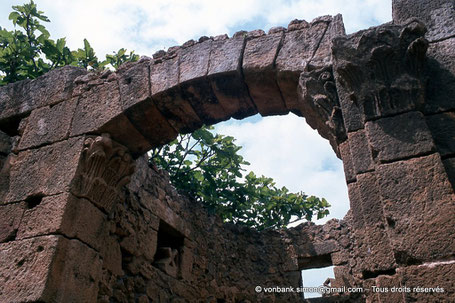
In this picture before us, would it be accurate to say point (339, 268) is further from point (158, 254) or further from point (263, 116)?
point (263, 116)

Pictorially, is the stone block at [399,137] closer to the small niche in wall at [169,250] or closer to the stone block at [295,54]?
the stone block at [295,54]

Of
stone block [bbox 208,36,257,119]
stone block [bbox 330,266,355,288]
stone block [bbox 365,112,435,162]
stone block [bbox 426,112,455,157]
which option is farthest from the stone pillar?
stone block [bbox 330,266,355,288]

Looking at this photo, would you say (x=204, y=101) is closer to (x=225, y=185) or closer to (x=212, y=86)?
(x=212, y=86)

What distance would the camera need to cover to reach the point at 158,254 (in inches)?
227

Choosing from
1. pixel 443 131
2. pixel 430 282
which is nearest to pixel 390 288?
pixel 430 282

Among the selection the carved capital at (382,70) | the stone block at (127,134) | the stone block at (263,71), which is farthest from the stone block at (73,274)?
the carved capital at (382,70)

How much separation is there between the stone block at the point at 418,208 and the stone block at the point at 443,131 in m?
0.18

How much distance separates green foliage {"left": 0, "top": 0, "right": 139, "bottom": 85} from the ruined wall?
2.86 ft

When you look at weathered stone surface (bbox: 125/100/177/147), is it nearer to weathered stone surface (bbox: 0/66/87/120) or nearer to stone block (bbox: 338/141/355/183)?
weathered stone surface (bbox: 0/66/87/120)

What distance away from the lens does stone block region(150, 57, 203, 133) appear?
4.04 meters

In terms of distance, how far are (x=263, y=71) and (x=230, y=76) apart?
33 cm

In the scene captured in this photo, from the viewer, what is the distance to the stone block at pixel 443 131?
2.66 m

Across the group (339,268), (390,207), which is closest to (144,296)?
(390,207)

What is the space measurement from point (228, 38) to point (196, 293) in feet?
13.1
